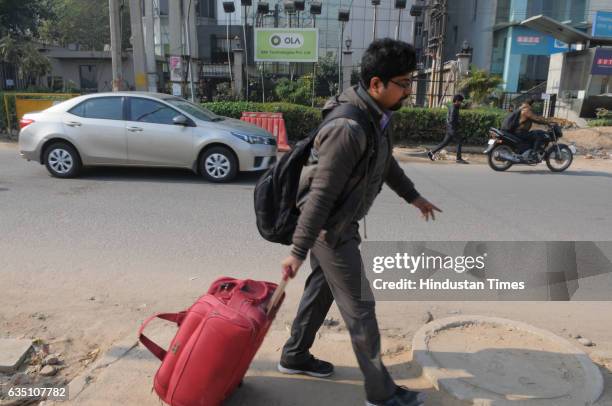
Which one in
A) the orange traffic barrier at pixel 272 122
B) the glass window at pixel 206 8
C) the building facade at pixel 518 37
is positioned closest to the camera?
the orange traffic barrier at pixel 272 122

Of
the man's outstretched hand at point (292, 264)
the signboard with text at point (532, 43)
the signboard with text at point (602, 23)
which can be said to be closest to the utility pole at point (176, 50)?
the man's outstretched hand at point (292, 264)

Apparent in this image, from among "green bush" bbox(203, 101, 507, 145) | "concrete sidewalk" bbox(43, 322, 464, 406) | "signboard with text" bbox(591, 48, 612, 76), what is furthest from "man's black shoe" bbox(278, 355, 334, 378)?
"signboard with text" bbox(591, 48, 612, 76)

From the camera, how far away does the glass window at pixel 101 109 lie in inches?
317

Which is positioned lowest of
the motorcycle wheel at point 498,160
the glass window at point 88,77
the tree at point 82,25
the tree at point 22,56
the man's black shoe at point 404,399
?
the man's black shoe at point 404,399

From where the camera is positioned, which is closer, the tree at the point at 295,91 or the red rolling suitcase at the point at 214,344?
the red rolling suitcase at the point at 214,344

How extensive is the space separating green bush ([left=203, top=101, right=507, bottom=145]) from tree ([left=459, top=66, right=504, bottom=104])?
149 inches

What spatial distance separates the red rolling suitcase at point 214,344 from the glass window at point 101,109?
649 cm

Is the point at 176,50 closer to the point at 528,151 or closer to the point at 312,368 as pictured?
the point at 528,151

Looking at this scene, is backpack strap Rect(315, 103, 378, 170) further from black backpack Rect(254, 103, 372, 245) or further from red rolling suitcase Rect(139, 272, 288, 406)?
red rolling suitcase Rect(139, 272, 288, 406)

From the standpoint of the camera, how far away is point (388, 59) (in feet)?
7.11

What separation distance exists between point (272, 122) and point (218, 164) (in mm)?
4838

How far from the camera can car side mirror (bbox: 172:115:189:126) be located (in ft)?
25.6

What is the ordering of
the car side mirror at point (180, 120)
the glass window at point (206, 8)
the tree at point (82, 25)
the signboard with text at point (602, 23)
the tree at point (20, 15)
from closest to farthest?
1. the car side mirror at point (180, 120)
2. the signboard with text at point (602, 23)
3. the tree at point (20, 15)
4. the glass window at point (206, 8)
5. the tree at point (82, 25)

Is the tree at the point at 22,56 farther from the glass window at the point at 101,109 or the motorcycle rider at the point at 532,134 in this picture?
the motorcycle rider at the point at 532,134
